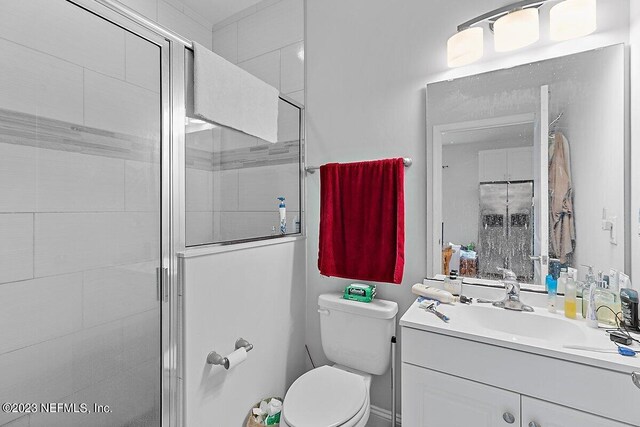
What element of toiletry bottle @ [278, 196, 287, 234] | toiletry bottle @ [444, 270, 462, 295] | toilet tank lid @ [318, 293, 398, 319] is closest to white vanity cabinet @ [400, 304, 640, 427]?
toiletry bottle @ [444, 270, 462, 295]

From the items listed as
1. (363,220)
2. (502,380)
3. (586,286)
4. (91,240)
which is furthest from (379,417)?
(91,240)

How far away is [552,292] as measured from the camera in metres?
1.24

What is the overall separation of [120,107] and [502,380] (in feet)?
5.05

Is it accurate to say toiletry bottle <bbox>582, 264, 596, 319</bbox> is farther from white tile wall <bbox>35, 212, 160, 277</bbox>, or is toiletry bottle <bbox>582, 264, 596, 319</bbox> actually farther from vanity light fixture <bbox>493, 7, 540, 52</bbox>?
white tile wall <bbox>35, 212, 160, 277</bbox>

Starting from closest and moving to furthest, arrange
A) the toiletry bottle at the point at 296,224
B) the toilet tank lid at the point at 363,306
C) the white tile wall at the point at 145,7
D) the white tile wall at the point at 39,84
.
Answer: the white tile wall at the point at 39,84, the toilet tank lid at the point at 363,306, the white tile wall at the point at 145,7, the toiletry bottle at the point at 296,224

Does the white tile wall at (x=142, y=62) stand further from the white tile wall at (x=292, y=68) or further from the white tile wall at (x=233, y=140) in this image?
the white tile wall at (x=292, y=68)

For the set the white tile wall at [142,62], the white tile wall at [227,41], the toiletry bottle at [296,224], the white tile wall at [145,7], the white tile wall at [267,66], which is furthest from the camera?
the white tile wall at [227,41]

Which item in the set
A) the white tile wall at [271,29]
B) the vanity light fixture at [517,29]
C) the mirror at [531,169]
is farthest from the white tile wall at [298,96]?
the vanity light fixture at [517,29]

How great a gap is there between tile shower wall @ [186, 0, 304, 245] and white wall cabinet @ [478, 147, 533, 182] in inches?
39.1

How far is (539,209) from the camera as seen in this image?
131 cm

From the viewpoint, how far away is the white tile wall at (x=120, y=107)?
966mm

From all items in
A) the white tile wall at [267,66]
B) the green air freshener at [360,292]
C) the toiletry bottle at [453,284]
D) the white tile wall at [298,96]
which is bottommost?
the green air freshener at [360,292]

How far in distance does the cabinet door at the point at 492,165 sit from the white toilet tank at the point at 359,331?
745 millimetres

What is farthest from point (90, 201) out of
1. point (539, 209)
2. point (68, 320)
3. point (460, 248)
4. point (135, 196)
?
point (539, 209)
